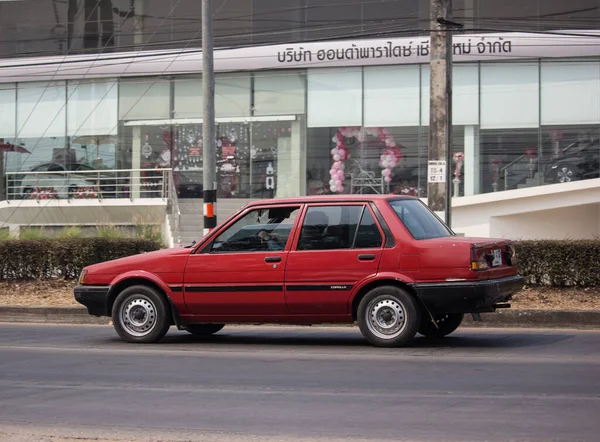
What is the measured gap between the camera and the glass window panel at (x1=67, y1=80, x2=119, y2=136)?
32.2 m

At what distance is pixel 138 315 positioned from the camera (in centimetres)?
1160

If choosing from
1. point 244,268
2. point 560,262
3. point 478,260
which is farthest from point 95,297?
point 560,262

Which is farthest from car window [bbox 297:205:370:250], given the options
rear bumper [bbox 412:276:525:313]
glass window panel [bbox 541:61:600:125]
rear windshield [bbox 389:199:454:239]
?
glass window panel [bbox 541:61:600:125]

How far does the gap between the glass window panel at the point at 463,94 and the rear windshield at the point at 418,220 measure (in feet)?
59.1

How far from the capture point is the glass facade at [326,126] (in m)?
28.3

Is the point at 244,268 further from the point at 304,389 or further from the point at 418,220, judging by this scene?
the point at 304,389

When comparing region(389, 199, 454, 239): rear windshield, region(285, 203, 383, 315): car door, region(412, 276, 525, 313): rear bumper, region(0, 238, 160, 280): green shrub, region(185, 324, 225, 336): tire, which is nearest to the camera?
region(412, 276, 525, 313): rear bumper

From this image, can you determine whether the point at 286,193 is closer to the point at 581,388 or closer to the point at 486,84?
the point at 486,84

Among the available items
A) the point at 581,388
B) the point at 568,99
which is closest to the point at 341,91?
the point at 568,99

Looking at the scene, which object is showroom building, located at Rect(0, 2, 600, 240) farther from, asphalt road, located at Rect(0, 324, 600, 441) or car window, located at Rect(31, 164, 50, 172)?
asphalt road, located at Rect(0, 324, 600, 441)

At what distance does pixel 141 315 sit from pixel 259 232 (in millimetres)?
1816

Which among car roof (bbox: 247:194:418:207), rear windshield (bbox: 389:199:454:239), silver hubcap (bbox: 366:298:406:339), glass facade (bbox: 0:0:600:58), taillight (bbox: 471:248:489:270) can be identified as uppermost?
glass facade (bbox: 0:0:600:58)

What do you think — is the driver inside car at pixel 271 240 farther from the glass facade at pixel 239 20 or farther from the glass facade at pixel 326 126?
the glass facade at pixel 326 126

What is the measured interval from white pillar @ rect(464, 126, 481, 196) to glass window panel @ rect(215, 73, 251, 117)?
280 inches
